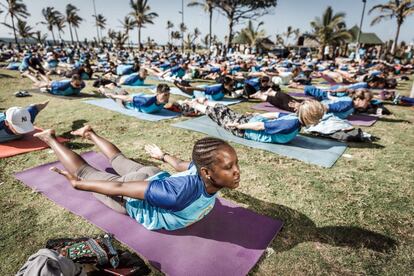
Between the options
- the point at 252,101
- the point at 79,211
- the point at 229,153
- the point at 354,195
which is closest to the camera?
the point at 229,153

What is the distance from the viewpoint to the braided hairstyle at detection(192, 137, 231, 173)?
1892 mm

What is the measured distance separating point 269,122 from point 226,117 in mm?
920

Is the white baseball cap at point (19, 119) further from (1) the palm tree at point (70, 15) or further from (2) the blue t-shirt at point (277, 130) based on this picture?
(1) the palm tree at point (70, 15)

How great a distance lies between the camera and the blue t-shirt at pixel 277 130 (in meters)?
4.71

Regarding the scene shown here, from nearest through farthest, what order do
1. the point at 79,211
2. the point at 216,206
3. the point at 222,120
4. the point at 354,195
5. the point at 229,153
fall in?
the point at 229,153 → the point at 79,211 → the point at 216,206 → the point at 354,195 → the point at 222,120

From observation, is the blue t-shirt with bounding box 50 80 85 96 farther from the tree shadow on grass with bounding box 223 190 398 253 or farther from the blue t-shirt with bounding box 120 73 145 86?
the tree shadow on grass with bounding box 223 190 398 253

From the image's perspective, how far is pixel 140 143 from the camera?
4898 millimetres

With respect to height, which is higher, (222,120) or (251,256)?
(222,120)

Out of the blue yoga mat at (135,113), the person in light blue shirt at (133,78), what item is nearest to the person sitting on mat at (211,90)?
the blue yoga mat at (135,113)

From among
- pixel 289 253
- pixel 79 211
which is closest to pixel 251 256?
pixel 289 253

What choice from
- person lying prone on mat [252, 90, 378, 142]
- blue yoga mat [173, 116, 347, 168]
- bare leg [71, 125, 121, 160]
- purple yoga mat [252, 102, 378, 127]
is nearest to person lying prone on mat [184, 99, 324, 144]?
blue yoga mat [173, 116, 347, 168]

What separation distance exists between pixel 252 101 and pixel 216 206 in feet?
22.3

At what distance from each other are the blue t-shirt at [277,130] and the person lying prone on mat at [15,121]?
12.4 ft

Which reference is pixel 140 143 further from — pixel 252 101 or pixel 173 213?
pixel 252 101
